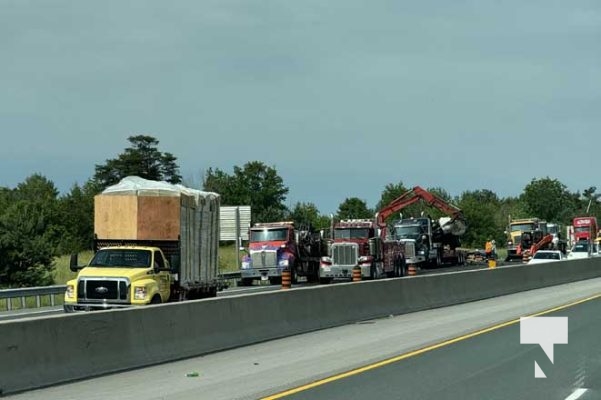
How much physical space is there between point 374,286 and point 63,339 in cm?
1157

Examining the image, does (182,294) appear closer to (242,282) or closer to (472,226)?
(242,282)

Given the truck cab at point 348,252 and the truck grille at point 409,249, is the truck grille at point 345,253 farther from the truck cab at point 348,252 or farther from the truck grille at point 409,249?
the truck grille at point 409,249

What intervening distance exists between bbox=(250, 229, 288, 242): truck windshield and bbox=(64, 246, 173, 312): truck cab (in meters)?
21.1

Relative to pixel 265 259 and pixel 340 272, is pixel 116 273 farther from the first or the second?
pixel 340 272

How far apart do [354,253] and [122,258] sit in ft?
72.2

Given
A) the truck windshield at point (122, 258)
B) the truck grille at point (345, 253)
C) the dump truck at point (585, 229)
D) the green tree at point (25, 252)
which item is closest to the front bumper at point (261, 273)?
the truck grille at point (345, 253)

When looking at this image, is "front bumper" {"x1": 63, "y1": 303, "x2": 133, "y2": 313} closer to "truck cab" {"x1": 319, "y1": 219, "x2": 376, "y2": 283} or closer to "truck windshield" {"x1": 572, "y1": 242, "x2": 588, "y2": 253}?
"truck cab" {"x1": 319, "y1": 219, "x2": 376, "y2": 283}

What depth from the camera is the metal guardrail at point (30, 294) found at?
27812 mm

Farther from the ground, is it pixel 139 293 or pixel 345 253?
pixel 345 253

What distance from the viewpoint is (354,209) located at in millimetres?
127812

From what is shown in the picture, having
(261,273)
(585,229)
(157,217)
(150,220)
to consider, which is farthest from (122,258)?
(585,229)

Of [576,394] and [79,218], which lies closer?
[576,394]

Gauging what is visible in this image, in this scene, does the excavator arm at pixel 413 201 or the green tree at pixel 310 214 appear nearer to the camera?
the excavator arm at pixel 413 201

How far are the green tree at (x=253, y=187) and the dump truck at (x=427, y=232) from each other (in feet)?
131
